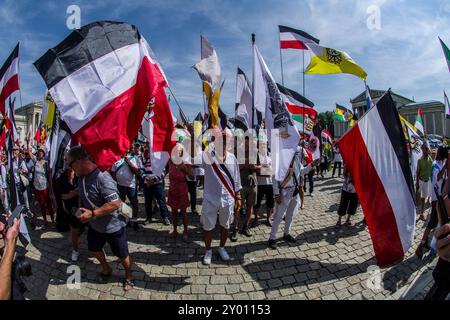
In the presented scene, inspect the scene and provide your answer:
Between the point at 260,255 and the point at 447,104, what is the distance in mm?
7971

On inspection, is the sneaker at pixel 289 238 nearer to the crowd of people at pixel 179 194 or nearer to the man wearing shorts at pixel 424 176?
the crowd of people at pixel 179 194

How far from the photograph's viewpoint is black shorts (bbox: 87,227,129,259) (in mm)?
3586

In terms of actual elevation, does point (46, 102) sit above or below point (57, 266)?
above

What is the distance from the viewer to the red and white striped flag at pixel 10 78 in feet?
14.1

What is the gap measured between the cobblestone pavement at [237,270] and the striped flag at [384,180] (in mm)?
822

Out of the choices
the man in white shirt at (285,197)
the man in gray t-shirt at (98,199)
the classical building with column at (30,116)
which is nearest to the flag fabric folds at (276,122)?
the man in white shirt at (285,197)

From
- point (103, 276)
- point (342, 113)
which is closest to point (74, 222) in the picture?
point (103, 276)

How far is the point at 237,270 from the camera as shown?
Result: 4305 mm

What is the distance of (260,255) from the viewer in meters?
4.85

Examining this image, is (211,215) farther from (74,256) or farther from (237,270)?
(74,256)

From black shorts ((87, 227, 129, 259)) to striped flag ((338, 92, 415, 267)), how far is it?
3.79 m

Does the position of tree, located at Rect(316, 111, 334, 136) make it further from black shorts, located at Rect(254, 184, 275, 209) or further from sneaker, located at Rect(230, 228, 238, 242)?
sneaker, located at Rect(230, 228, 238, 242)
